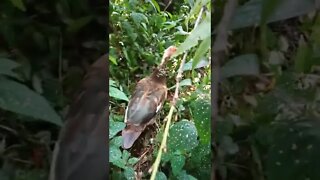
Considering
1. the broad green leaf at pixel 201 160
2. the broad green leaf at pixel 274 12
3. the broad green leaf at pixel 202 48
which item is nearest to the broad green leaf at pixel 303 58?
the broad green leaf at pixel 274 12

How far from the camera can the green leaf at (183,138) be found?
103 cm

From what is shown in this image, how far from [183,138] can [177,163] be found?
54 mm

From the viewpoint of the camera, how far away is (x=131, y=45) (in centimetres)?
108

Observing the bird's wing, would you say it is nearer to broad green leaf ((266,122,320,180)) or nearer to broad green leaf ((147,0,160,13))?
broad green leaf ((147,0,160,13))

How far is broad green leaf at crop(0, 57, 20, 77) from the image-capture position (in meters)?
0.85

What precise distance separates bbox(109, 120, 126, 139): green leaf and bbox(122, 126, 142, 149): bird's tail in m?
0.01

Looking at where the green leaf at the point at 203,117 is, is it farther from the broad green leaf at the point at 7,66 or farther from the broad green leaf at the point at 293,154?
the broad green leaf at the point at 7,66

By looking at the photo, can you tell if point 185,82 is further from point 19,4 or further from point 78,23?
point 19,4

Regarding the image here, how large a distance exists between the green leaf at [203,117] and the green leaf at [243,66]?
0.52ft

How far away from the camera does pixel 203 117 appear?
1.01m

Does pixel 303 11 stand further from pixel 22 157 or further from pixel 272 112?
pixel 22 157

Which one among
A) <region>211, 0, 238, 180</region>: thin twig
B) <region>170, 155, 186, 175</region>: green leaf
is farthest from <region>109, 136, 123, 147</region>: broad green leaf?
<region>211, 0, 238, 180</region>: thin twig

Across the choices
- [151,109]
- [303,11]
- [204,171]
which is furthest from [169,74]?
[303,11]

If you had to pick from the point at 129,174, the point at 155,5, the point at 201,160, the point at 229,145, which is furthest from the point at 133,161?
the point at 155,5
